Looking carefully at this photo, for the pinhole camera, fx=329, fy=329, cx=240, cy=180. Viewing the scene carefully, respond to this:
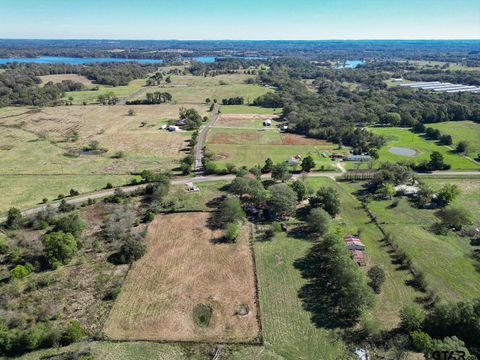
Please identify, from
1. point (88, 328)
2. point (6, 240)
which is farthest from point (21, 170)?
point (88, 328)

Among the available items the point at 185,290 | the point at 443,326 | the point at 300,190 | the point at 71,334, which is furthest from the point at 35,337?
the point at 300,190

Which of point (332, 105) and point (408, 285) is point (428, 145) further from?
point (408, 285)

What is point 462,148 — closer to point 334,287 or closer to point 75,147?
point 334,287

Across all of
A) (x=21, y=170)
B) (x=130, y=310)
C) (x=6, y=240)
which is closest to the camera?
(x=130, y=310)

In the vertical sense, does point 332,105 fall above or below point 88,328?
above

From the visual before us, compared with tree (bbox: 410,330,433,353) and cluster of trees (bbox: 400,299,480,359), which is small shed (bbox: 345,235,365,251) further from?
tree (bbox: 410,330,433,353)

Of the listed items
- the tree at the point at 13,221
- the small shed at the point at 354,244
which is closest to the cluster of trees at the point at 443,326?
the small shed at the point at 354,244
